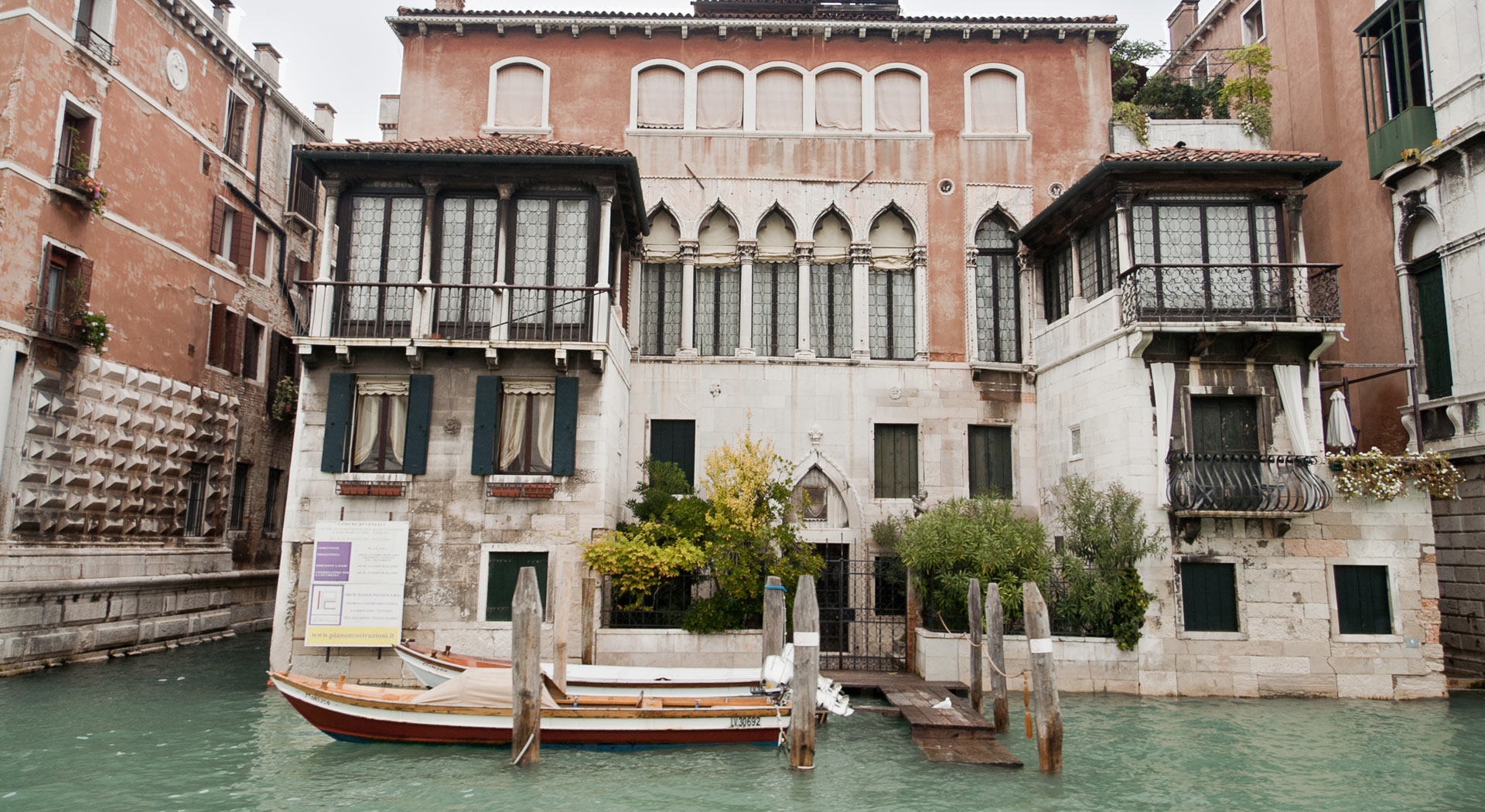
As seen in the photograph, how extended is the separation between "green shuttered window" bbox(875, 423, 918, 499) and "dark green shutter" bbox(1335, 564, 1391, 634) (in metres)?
7.69

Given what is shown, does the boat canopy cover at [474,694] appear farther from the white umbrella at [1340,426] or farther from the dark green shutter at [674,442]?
the white umbrella at [1340,426]

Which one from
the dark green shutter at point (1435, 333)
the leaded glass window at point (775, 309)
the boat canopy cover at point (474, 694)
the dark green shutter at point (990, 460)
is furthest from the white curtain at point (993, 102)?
the boat canopy cover at point (474, 694)

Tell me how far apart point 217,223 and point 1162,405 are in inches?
854

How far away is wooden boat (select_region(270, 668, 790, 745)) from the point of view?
12102mm

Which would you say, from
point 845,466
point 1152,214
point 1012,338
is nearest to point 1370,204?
point 1152,214

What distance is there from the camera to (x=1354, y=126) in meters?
20.0

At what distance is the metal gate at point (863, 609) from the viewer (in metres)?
17.5

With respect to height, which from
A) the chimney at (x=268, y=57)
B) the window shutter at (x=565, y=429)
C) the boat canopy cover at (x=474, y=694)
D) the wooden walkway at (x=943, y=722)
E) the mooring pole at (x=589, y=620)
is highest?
the chimney at (x=268, y=57)

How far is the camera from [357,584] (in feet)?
50.7

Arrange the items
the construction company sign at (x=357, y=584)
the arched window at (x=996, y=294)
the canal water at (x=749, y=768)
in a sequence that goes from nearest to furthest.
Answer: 1. the canal water at (x=749, y=768)
2. the construction company sign at (x=357, y=584)
3. the arched window at (x=996, y=294)

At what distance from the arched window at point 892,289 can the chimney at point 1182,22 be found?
1321 cm

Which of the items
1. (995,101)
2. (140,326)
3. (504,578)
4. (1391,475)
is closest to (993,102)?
(995,101)

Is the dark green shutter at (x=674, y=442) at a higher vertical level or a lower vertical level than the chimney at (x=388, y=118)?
lower

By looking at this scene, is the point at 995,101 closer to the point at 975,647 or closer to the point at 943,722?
the point at 975,647
